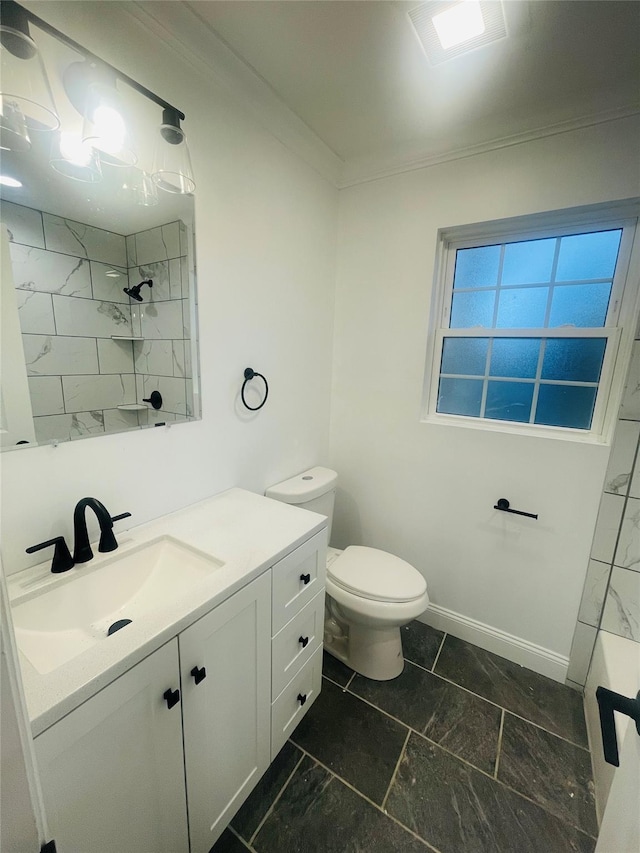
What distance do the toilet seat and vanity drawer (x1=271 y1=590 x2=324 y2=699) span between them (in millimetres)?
224

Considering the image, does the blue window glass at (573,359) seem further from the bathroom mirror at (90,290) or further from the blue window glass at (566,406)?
the bathroom mirror at (90,290)

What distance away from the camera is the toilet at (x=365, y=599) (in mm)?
1448

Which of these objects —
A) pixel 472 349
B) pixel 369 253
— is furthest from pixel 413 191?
pixel 472 349

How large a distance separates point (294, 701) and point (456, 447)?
128 centimetres

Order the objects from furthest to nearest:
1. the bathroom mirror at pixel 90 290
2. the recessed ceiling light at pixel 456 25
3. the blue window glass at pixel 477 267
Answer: the blue window glass at pixel 477 267, the recessed ceiling light at pixel 456 25, the bathroom mirror at pixel 90 290

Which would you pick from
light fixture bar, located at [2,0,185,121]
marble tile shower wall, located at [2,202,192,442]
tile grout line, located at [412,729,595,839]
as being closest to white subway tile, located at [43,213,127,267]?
marble tile shower wall, located at [2,202,192,442]

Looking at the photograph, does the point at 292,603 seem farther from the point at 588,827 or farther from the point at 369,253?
the point at 369,253

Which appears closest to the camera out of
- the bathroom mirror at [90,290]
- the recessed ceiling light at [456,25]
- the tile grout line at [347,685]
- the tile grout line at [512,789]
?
the bathroom mirror at [90,290]

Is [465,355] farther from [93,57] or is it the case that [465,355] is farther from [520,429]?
[93,57]

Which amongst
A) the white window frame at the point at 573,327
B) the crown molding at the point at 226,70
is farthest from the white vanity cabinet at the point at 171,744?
the crown molding at the point at 226,70

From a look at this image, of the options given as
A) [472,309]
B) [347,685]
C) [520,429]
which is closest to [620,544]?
[520,429]

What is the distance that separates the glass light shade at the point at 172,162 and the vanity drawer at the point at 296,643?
1454 millimetres

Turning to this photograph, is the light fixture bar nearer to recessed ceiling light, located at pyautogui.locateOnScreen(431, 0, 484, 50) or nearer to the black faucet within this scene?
recessed ceiling light, located at pyautogui.locateOnScreen(431, 0, 484, 50)

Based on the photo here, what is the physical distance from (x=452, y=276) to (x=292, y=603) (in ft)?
5.42
